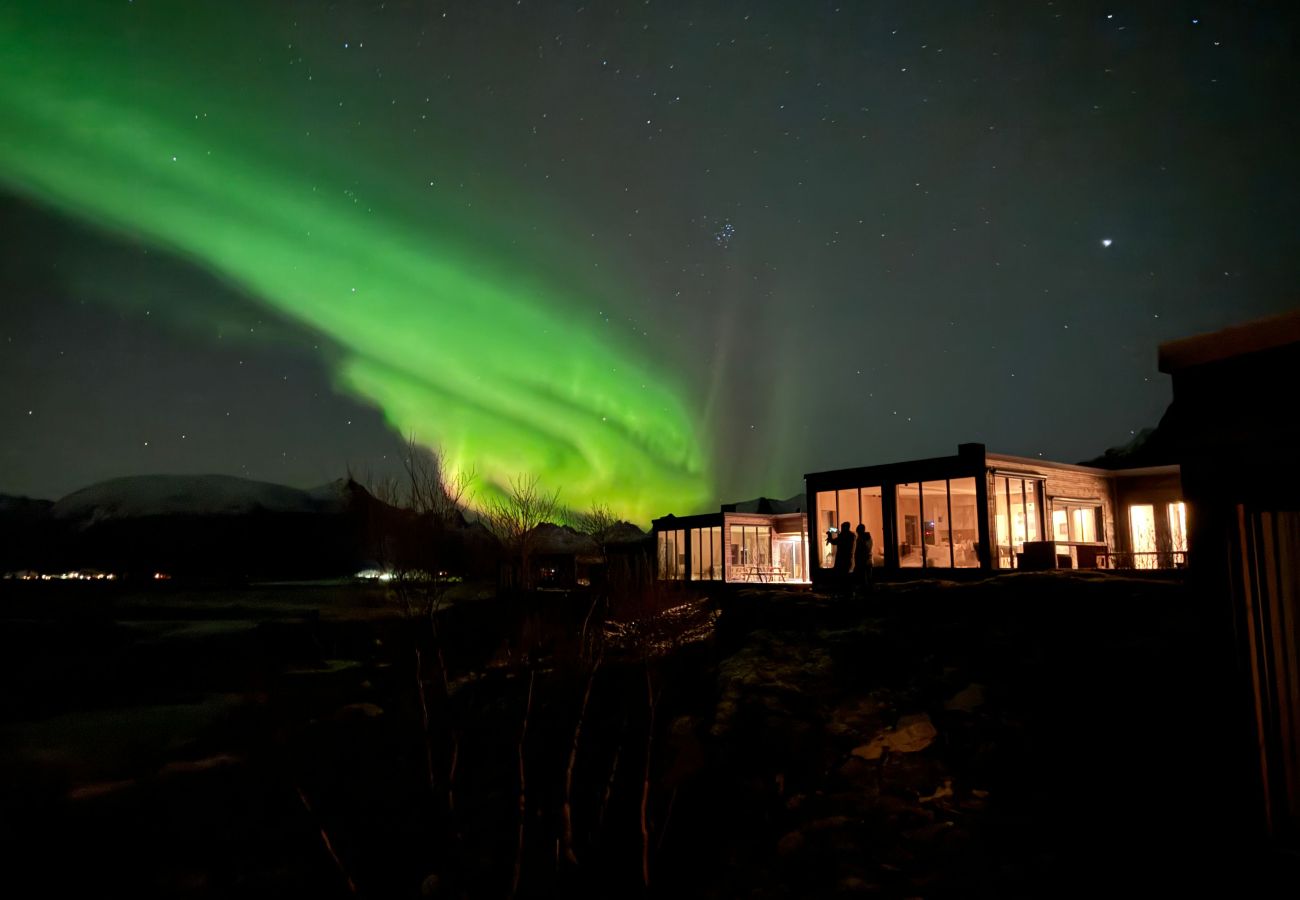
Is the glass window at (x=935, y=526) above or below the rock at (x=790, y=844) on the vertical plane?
above

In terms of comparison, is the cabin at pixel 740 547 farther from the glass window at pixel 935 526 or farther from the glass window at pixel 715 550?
the glass window at pixel 935 526

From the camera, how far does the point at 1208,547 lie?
15.4 feet

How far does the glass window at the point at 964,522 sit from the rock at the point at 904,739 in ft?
33.9

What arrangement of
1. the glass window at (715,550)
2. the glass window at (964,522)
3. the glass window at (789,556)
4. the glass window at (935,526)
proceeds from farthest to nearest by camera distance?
the glass window at (715,550), the glass window at (789,556), the glass window at (935,526), the glass window at (964,522)

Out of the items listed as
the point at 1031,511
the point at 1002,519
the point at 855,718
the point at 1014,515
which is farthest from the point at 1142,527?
the point at 855,718

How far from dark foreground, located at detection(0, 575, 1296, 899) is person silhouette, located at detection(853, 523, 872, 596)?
59cm

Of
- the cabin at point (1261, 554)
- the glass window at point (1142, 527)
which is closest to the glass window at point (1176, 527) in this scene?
the glass window at point (1142, 527)

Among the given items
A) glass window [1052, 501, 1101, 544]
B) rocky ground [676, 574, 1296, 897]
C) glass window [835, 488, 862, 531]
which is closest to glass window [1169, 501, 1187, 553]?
glass window [1052, 501, 1101, 544]

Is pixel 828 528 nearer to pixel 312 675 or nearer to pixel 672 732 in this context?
pixel 672 732

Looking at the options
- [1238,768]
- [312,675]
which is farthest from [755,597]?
[312,675]

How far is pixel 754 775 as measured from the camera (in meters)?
10.8

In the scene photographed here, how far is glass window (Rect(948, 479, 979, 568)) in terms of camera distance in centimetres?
1972

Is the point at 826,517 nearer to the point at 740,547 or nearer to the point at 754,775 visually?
the point at 740,547

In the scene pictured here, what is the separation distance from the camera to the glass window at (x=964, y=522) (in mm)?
19719
